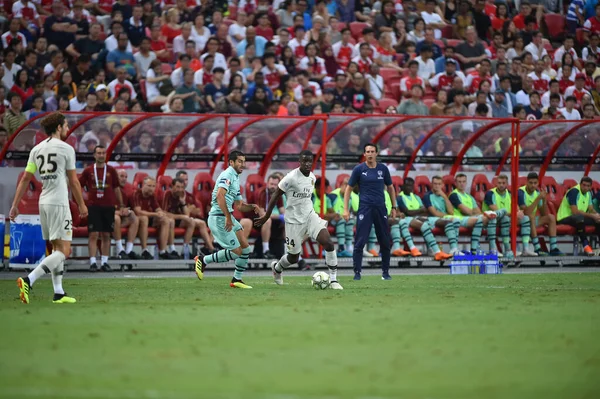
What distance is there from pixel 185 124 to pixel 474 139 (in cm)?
684

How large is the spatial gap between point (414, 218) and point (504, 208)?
7.13 ft

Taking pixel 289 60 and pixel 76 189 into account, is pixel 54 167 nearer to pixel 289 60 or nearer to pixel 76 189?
pixel 76 189

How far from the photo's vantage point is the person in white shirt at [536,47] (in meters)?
31.2

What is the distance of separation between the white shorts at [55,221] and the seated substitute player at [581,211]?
1494cm

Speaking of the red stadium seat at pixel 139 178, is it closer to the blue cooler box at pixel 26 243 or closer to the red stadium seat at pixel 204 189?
the red stadium seat at pixel 204 189

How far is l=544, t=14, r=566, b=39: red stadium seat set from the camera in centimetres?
3275

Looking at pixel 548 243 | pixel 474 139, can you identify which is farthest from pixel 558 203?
pixel 474 139

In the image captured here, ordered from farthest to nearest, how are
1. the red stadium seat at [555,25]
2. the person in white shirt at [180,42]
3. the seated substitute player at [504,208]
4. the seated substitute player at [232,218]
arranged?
1. the red stadium seat at [555,25]
2. the person in white shirt at [180,42]
3. the seated substitute player at [504,208]
4. the seated substitute player at [232,218]

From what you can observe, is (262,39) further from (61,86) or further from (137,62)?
(61,86)

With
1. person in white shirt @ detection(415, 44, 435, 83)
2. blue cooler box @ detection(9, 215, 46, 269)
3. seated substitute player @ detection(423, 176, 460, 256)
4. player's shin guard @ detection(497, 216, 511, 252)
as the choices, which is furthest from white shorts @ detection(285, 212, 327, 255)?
person in white shirt @ detection(415, 44, 435, 83)

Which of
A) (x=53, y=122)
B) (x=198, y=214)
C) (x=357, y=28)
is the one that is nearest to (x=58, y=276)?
(x=53, y=122)

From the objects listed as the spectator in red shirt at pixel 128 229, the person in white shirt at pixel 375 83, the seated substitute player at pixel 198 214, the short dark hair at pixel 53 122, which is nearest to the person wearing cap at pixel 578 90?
the person in white shirt at pixel 375 83

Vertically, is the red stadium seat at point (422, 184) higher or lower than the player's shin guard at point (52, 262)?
higher

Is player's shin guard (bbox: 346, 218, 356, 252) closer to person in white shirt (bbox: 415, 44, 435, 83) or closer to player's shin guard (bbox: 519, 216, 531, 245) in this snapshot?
player's shin guard (bbox: 519, 216, 531, 245)
